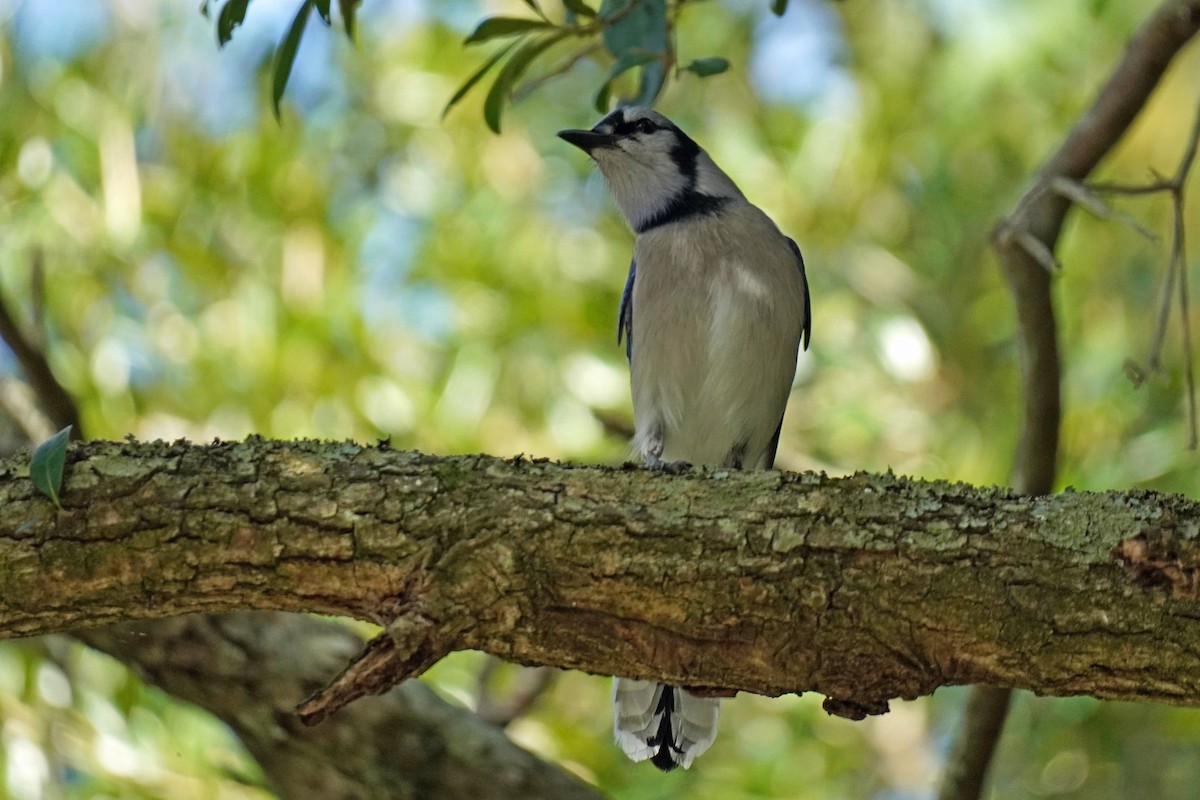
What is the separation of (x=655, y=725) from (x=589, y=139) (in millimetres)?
2113

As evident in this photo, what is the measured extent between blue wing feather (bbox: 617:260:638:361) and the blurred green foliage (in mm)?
351

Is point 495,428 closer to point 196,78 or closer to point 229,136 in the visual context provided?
point 229,136

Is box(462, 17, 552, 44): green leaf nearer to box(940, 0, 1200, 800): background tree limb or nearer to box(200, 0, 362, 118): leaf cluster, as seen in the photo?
box(200, 0, 362, 118): leaf cluster

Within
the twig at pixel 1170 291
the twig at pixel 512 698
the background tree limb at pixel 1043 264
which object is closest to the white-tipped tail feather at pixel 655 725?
the twig at pixel 512 698

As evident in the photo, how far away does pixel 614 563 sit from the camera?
2.56 m

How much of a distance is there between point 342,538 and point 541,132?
476 cm

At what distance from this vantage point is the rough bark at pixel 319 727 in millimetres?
3809

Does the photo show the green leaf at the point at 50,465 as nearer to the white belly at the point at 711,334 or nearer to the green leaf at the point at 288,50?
the green leaf at the point at 288,50

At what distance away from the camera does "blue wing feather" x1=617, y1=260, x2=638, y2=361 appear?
4.74m

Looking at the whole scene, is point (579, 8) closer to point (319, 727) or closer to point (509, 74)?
point (509, 74)

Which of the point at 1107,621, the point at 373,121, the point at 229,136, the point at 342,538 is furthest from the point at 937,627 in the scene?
the point at 373,121

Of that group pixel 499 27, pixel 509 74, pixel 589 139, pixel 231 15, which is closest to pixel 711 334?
pixel 589 139

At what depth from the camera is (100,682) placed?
4.80m

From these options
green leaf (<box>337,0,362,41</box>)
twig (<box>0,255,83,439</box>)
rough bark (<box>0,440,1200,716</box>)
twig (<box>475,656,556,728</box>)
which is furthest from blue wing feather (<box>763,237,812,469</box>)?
twig (<box>0,255,83,439</box>)
